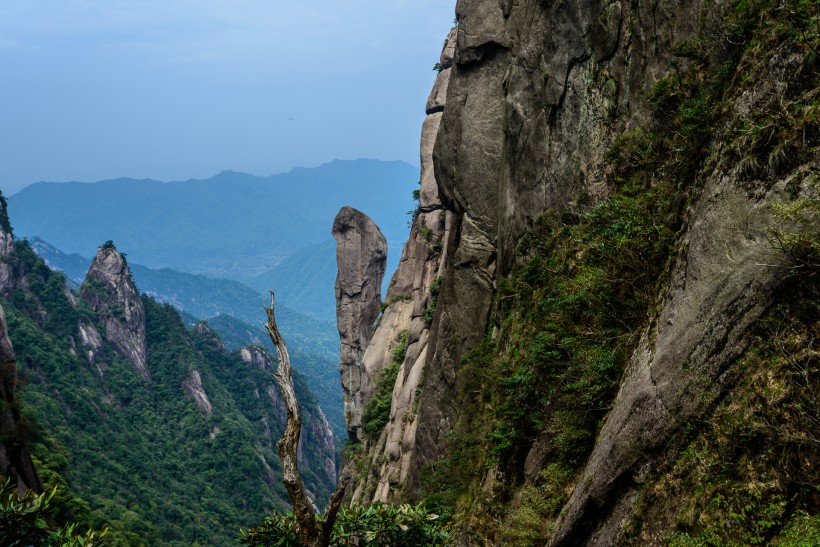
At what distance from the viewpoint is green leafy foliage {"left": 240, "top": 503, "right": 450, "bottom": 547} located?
9492mm

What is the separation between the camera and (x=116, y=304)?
8056 centimetres

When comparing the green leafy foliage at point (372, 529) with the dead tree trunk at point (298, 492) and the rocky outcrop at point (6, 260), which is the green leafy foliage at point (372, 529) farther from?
the rocky outcrop at point (6, 260)

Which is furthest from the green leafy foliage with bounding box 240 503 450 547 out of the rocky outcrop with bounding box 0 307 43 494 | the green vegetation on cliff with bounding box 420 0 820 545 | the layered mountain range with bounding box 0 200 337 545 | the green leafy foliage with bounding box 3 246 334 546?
the green leafy foliage with bounding box 3 246 334 546

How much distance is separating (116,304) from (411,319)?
5969 cm

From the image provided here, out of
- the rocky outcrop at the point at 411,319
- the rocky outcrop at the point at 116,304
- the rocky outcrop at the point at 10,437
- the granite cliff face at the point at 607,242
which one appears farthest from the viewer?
the rocky outcrop at the point at 116,304

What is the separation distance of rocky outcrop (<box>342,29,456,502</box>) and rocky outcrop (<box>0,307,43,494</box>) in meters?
11.9

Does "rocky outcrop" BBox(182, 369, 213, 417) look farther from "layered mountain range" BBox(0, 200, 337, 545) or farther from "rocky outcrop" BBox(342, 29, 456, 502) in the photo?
"rocky outcrop" BBox(342, 29, 456, 502)

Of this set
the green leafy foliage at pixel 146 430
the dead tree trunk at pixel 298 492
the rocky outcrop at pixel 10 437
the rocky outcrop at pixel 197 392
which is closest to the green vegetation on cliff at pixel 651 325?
the dead tree trunk at pixel 298 492

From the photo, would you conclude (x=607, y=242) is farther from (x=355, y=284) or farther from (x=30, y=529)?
(x=355, y=284)

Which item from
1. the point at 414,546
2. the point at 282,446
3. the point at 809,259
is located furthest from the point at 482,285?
the point at 809,259

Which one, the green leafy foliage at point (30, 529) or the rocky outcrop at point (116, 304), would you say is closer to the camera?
the green leafy foliage at point (30, 529)

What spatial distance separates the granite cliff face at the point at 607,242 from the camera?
6246 millimetres

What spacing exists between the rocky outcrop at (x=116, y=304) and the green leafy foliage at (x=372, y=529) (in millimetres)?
74671

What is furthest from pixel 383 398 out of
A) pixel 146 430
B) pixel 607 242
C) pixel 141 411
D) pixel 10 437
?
pixel 141 411
